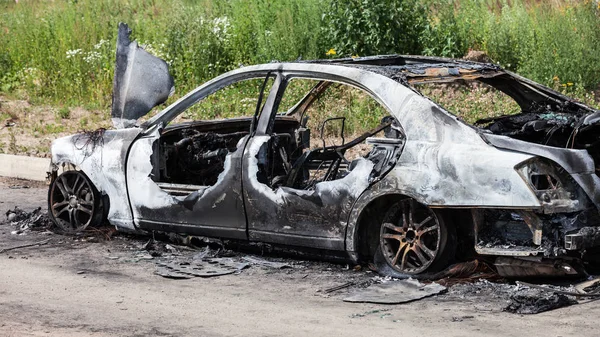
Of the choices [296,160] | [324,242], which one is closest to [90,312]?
[324,242]

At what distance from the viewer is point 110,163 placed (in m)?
9.34

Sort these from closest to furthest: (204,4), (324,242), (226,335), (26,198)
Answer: (226,335), (324,242), (26,198), (204,4)

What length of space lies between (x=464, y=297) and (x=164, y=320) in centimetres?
200

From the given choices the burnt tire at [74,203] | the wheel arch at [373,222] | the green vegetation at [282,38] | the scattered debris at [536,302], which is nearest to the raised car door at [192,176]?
the burnt tire at [74,203]

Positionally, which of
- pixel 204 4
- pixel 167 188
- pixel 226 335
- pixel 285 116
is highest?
pixel 204 4

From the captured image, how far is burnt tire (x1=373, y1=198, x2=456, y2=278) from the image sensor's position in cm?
756

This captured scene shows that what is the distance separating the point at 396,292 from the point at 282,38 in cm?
947

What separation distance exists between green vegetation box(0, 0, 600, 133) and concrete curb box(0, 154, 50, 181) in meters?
2.17

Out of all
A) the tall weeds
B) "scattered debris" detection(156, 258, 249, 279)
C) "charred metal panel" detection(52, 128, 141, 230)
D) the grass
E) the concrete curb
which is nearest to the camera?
"scattered debris" detection(156, 258, 249, 279)

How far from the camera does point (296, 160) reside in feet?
29.0

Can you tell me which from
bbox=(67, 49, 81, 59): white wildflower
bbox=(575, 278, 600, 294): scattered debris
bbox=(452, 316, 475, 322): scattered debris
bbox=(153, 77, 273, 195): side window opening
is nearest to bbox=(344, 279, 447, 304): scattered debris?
bbox=(452, 316, 475, 322): scattered debris

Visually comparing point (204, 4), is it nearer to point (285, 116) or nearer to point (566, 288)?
point (285, 116)

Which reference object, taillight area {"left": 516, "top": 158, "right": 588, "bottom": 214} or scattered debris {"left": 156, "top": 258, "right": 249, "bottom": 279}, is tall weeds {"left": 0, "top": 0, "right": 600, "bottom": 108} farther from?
taillight area {"left": 516, "top": 158, "right": 588, "bottom": 214}

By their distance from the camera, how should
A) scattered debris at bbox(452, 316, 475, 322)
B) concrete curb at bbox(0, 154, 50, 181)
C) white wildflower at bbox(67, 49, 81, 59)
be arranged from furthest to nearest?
white wildflower at bbox(67, 49, 81, 59) < concrete curb at bbox(0, 154, 50, 181) < scattered debris at bbox(452, 316, 475, 322)
